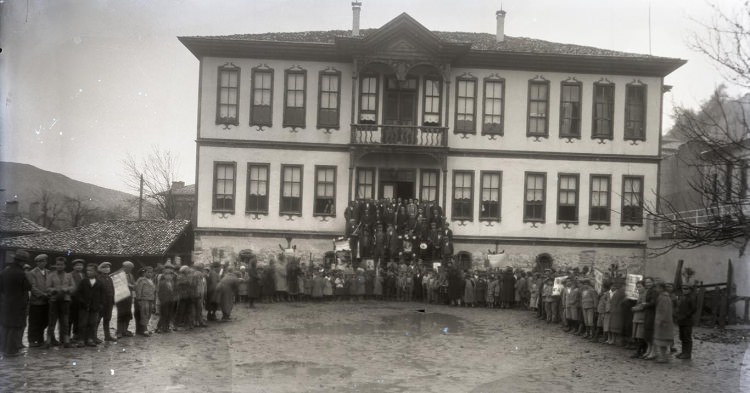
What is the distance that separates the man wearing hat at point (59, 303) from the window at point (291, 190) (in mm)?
18584

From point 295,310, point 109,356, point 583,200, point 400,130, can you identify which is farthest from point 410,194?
point 109,356

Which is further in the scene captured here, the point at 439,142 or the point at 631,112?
the point at 631,112

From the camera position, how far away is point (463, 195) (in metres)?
33.7

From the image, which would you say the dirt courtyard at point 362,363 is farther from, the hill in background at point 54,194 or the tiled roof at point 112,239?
the hill in background at point 54,194

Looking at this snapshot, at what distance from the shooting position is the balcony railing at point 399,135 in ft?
106

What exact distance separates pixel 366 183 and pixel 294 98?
5.26m

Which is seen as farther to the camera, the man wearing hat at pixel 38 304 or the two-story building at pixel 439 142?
the two-story building at pixel 439 142

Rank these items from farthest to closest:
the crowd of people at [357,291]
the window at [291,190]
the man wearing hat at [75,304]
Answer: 1. the window at [291,190]
2. the man wearing hat at [75,304]
3. the crowd of people at [357,291]

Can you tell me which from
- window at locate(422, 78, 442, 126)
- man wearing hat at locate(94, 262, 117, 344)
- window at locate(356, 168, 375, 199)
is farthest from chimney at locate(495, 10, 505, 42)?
man wearing hat at locate(94, 262, 117, 344)

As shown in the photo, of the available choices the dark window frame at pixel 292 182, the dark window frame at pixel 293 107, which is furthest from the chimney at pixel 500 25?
the dark window frame at pixel 292 182

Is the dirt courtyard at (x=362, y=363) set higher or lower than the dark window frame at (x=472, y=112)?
lower

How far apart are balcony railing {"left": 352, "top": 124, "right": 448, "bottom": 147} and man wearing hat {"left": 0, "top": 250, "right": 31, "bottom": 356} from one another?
787 inches

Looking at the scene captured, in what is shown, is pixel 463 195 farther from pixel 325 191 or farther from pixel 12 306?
pixel 12 306

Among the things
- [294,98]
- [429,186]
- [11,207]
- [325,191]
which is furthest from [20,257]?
[11,207]
